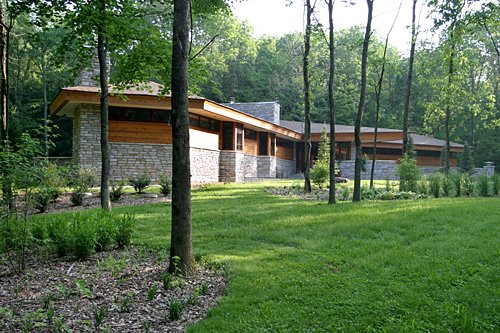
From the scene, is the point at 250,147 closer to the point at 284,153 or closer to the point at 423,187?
the point at 284,153

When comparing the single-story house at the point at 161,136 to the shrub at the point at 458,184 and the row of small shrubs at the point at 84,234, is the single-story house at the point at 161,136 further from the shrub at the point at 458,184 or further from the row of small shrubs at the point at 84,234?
the shrub at the point at 458,184

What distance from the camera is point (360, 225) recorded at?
20.6ft

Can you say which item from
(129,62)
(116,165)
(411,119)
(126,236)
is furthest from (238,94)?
(126,236)

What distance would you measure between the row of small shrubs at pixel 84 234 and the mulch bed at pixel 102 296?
0.18 m

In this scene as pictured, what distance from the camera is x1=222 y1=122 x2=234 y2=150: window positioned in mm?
18656

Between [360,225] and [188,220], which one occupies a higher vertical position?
[188,220]

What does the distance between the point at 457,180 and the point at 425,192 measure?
3.78 feet

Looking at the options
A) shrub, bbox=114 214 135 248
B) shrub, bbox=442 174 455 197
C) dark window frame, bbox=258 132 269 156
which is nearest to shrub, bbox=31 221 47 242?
shrub, bbox=114 214 135 248

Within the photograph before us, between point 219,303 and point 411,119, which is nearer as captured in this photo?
point 219,303

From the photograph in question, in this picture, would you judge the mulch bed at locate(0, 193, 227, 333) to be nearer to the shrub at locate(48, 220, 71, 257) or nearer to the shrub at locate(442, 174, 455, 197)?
the shrub at locate(48, 220, 71, 257)

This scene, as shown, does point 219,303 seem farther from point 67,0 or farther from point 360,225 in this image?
point 67,0

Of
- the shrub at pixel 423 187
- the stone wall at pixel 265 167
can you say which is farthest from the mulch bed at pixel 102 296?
the stone wall at pixel 265 167

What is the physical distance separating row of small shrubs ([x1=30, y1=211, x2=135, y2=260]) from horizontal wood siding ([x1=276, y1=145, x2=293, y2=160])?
20.7 meters

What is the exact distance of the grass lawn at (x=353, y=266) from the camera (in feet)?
9.91
